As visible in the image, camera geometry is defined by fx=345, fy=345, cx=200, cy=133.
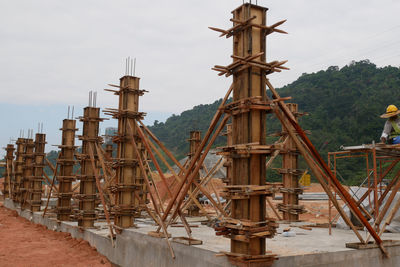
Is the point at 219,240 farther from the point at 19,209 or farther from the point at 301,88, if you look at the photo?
the point at 301,88

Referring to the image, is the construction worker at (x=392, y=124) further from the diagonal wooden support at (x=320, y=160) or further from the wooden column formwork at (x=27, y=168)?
the wooden column formwork at (x=27, y=168)

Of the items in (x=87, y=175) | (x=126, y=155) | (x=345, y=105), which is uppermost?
(x=345, y=105)

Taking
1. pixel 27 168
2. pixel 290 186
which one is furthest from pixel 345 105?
pixel 27 168

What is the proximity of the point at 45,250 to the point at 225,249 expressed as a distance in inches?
381

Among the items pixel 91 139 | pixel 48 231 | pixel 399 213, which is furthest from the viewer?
pixel 48 231

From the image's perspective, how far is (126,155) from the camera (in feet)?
40.4

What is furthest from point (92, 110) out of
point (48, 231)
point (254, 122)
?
point (254, 122)

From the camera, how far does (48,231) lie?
18.6 metres

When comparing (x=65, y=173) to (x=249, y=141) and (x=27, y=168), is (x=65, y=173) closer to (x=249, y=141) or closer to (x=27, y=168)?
(x=27, y=168)

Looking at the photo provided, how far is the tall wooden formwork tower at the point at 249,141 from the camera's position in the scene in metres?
6.47

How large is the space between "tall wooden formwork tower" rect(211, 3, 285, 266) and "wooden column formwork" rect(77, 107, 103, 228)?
946 centimetres

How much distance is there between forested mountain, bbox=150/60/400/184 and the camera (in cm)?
4969

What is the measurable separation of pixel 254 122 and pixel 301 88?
68419 mm

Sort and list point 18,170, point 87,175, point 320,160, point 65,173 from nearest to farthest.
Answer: point 320,160
point 87,175
point 65,173
point 18,170
